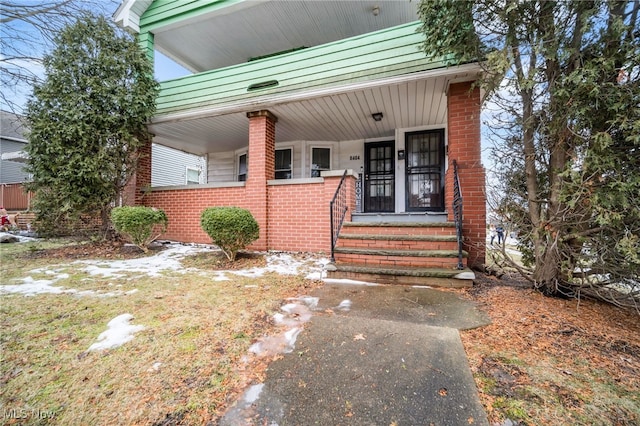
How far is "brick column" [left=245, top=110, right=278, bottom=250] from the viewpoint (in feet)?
20.4

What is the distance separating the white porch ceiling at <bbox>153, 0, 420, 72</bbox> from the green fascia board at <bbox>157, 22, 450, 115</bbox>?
1.51m

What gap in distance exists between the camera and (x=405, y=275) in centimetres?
390

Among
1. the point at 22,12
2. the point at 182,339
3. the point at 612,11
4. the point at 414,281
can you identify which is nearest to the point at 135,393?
the point at 182,339

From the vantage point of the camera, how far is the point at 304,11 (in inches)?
259

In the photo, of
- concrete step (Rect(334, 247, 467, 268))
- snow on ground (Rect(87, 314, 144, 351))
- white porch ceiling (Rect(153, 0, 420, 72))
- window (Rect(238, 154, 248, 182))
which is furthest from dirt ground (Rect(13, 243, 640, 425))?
window (Rect(238, 154, 248, 182))

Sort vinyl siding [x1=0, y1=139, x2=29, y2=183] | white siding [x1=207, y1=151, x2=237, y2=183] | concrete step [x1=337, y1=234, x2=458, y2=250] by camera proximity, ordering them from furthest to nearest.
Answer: vinyl siding [x1=0, y1=139, x2=29, y2=183], white siding [x1=207, y1=151, x2=237, y2=183], concrete step [x1=337, y1=234, x2=458, y2=250]

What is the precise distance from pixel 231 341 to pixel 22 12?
28.2 feet

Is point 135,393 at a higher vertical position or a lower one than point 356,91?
lower

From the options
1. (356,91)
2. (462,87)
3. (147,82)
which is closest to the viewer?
(462,87)

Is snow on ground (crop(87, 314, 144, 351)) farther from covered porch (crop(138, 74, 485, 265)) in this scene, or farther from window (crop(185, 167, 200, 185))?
window (crop(185, 167, 200, 185))

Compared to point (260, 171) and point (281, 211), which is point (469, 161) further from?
point (260, 171)

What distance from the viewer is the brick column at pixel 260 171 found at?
622cm

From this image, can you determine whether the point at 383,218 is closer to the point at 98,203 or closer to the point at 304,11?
the point at 304,11

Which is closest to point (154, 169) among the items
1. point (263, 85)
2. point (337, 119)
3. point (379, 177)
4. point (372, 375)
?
point (263, 85)
